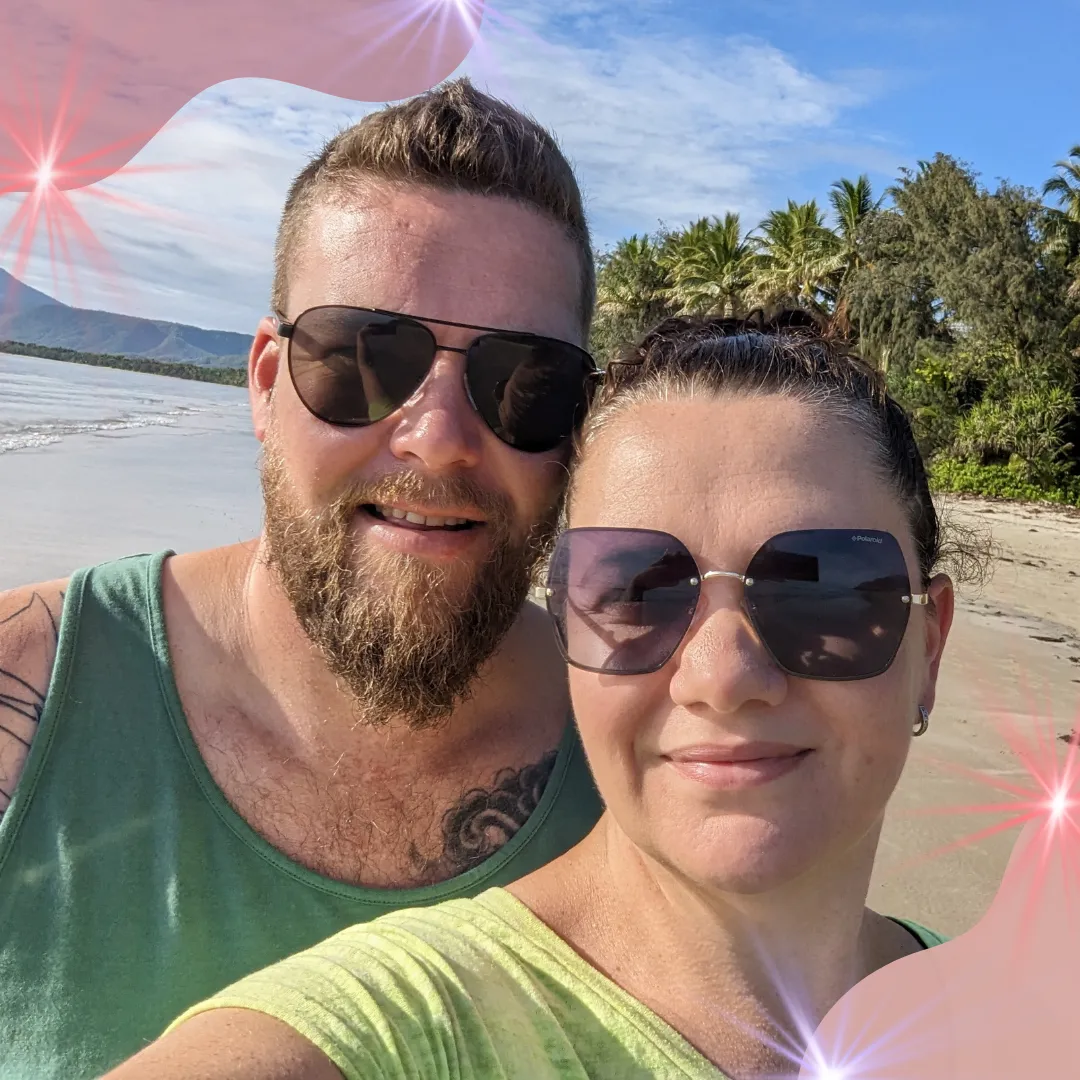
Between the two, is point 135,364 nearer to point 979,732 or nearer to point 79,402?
point 79,402

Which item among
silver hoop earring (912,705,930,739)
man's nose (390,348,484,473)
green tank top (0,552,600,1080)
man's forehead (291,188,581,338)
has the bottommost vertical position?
green tank top (0,552,600,1080)

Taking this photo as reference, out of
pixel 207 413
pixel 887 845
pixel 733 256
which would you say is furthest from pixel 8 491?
pixel 733 256

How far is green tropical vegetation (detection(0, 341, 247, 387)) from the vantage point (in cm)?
3597

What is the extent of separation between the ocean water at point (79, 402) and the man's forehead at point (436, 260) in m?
12.8

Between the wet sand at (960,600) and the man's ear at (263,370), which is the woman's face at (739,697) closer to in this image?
the wet sand at (960,600)

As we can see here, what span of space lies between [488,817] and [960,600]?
9165mm

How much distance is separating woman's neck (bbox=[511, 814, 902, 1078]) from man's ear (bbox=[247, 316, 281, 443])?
1.31 m

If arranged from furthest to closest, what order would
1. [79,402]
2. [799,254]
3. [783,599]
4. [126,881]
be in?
[799,254], [79,402], [126,881], [783,599]

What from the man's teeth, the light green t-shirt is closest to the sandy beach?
the light green t-shirt

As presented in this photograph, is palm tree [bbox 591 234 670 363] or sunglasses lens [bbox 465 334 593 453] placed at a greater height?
palm tree [bbox 591 234 670 363]

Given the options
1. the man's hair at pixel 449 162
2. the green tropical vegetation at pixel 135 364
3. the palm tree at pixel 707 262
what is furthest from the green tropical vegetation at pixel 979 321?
the green tropical vegetation at pixel 135 364

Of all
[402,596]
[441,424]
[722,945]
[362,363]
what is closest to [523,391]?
[441,424]

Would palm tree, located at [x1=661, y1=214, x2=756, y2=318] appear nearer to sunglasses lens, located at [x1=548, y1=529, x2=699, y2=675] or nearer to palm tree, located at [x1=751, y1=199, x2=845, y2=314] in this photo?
palm tree, located at [x1=751, y1=199, x2=845, y2=314]

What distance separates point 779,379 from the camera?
1.24 metres
